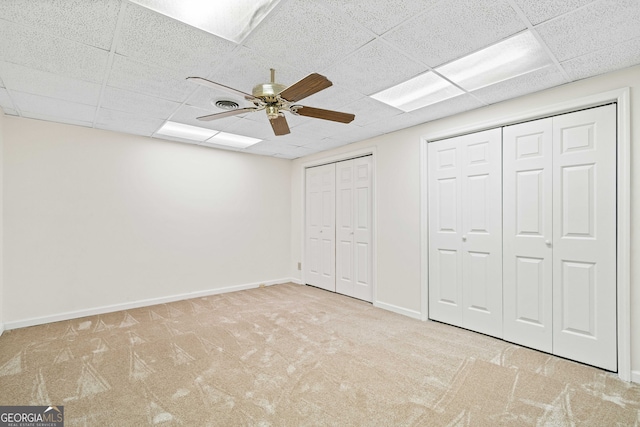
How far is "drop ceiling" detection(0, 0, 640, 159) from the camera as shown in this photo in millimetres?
1708

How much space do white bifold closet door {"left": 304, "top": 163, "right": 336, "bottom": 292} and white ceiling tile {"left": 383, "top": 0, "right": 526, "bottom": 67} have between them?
3.12 m

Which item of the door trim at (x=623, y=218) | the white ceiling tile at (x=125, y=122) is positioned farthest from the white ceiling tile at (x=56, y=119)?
the door trim at (x=623, y=218)

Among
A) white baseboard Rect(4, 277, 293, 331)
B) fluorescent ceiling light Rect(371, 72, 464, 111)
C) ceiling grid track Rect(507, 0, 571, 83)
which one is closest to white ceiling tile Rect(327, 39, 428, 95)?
fluorescent ceiling light Rect(371, 72, 464, 111)

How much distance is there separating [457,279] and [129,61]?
3743 millimetres

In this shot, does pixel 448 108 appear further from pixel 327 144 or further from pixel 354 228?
pixel 354 228

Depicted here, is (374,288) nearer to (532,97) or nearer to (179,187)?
(532,97)

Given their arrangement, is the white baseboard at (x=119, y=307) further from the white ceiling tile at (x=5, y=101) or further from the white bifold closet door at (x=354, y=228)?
the white ceiling tile at (x=5, y=101)

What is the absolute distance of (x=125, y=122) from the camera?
365 cm

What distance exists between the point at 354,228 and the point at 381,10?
339 centimetres

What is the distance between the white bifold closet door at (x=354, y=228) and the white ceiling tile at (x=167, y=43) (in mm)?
2870

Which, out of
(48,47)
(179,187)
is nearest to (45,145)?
(179,187)

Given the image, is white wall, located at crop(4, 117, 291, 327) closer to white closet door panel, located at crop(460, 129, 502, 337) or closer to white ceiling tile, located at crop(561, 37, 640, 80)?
white closet door panel, located at crop(460, 129, 502, 337)

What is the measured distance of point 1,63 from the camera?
2.22 m

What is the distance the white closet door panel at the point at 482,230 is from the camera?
3.11 metres
